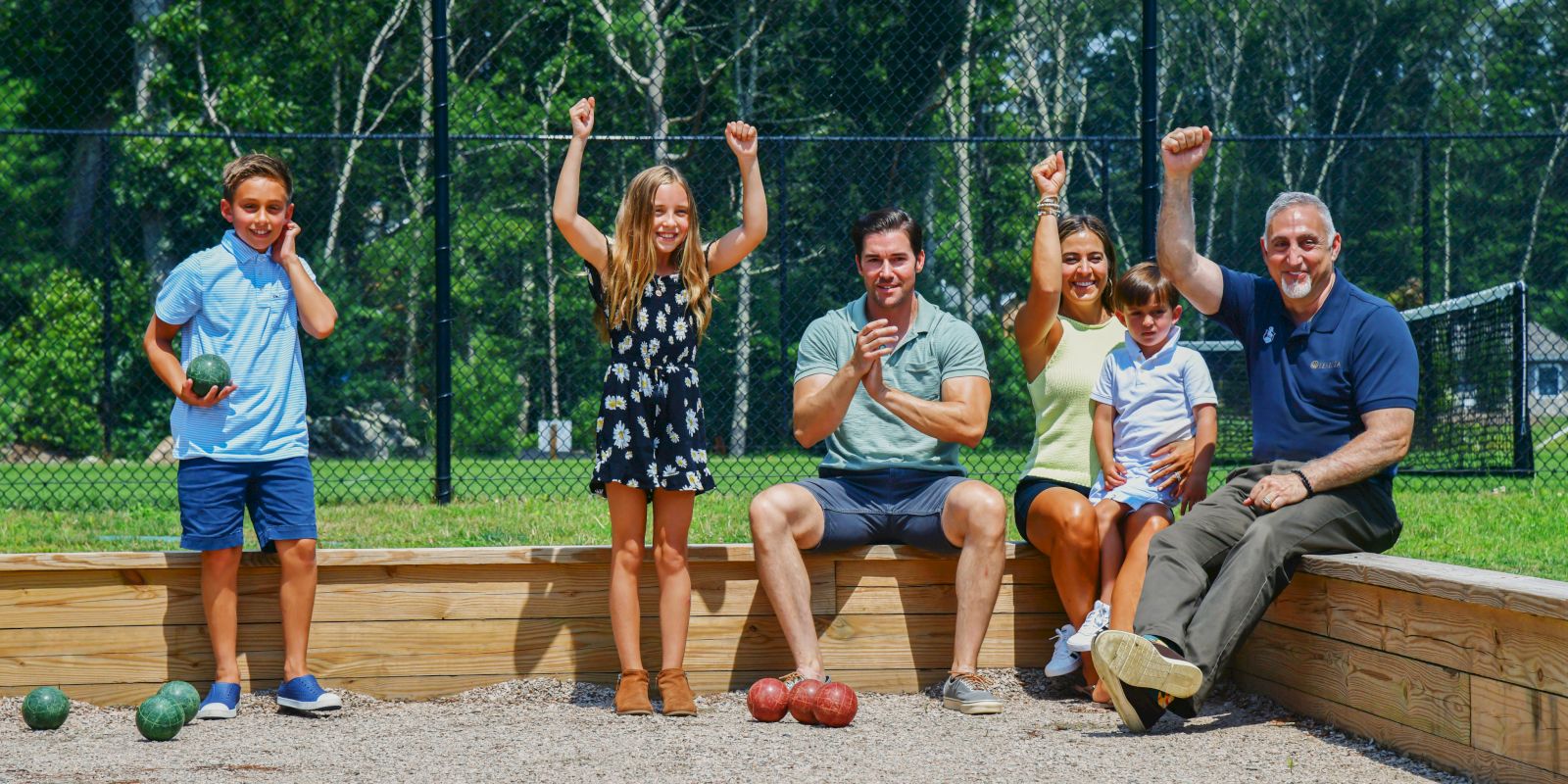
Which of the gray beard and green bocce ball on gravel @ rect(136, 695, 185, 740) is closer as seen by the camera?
green bocce ball on gravel @ rect(136, 695, 185, 740)

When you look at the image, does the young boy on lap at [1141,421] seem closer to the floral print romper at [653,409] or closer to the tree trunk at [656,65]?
the floral print romper at [653,409]

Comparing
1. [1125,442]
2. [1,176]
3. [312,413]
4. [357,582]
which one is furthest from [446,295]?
[1,176]

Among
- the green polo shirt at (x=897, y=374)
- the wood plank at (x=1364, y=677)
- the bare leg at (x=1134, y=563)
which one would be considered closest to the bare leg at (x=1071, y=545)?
the bare leg at (x=1134, y=563)

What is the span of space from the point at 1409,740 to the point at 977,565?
4.11 ft

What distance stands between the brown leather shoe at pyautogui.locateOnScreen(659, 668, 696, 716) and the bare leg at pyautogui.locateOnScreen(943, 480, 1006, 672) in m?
0.79

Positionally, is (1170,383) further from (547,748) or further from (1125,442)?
(547,748)

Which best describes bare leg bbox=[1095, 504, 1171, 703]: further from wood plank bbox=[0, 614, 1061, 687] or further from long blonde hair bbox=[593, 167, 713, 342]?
long blonde hair bbox=[593, 167, 713, 342]

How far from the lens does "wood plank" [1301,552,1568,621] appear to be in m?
2.87

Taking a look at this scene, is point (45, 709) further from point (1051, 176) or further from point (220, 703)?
point (1051, 176)

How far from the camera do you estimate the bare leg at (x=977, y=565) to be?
4129 mm

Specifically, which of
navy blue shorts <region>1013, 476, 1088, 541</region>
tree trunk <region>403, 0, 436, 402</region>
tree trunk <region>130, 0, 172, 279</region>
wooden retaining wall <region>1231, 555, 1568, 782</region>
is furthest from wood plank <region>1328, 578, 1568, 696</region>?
tree trunk <region>130, 0, 172, 279</region>

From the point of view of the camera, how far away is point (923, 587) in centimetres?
441

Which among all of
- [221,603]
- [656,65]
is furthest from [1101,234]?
[656,65]

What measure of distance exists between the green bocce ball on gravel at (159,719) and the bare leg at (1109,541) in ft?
8.49
